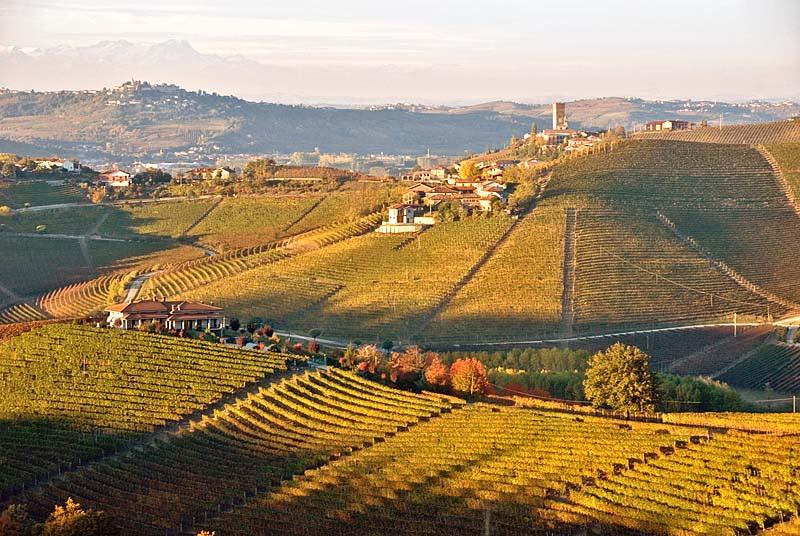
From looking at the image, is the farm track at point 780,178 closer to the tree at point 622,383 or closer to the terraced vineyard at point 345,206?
the terraced vineyard at point 345,206

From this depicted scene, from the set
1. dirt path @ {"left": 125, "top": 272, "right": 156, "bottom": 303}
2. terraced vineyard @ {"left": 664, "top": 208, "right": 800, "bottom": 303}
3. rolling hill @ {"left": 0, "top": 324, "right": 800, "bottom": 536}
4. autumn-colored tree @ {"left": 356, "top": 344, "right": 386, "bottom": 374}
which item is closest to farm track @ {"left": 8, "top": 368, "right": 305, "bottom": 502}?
rolling hill @ {"left": 0, "top": 324, "right": 800, "bottom": 536}

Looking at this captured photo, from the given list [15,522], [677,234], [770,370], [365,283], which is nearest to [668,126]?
[677,234]

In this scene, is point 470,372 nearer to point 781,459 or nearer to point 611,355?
point 611,355

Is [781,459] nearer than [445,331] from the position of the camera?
Yes

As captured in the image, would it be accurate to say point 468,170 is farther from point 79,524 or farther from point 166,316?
point 79,524

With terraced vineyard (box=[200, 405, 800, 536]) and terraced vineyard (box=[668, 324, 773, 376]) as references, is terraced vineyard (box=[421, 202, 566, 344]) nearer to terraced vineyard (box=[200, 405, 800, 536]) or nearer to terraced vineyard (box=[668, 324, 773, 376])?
terraced vineyard (box=[668, 324, 773, 376])

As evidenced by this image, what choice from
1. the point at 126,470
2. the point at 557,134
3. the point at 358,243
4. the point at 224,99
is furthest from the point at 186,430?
the point at 224,99
